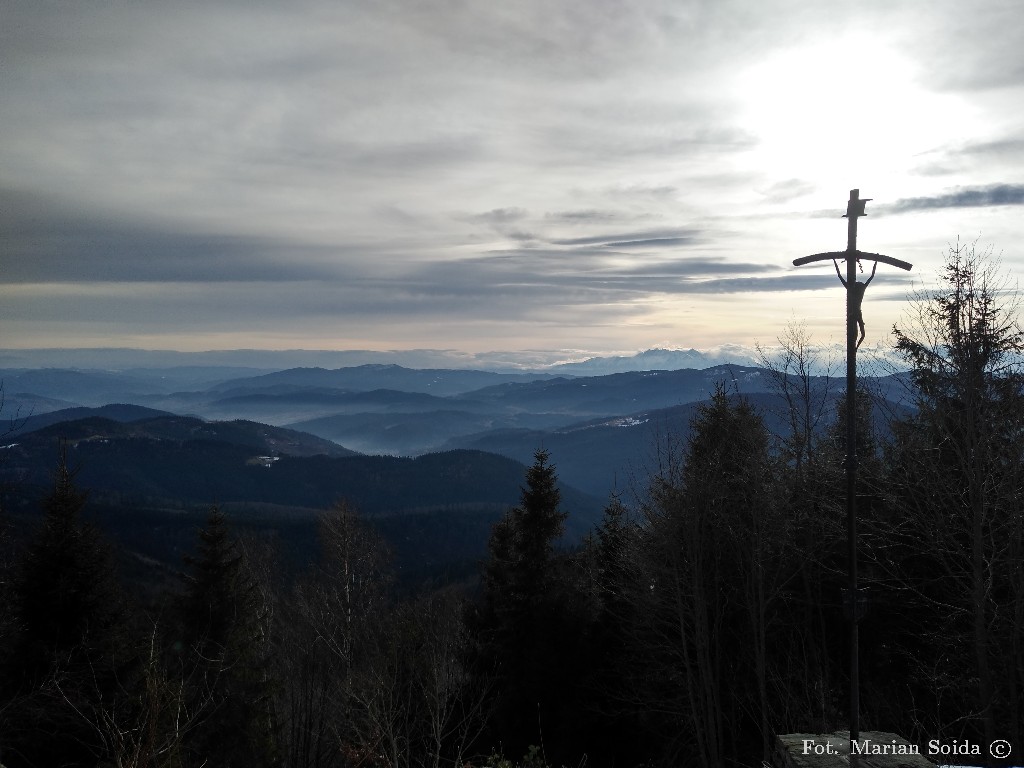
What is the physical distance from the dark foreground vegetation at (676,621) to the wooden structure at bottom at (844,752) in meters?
3.42

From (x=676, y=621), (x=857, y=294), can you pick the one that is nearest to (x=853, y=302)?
(x=857, y=294)

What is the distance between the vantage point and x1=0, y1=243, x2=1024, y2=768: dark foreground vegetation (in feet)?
42.2

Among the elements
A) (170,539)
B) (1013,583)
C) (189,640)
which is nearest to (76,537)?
(189,640)

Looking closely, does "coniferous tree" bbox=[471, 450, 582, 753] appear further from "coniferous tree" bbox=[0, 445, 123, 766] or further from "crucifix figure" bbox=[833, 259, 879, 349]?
"crucifix figure" bbox=[833, 259, 879, 349]

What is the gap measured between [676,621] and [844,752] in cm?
953

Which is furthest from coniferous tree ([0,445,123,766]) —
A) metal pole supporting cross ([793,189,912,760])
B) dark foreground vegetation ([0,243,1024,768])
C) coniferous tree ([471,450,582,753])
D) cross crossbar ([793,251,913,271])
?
cross crossbar ([793,251,913,271])

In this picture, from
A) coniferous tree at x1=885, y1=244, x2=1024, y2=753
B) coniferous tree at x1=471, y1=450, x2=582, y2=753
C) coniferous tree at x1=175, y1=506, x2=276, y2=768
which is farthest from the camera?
coniferous tree at x1=471, y1=450, x2=582, y2=753

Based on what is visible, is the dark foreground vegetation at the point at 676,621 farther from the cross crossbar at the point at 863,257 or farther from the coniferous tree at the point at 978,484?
the cross crossbar at the point at 863,257

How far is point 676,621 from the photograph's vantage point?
735 inches

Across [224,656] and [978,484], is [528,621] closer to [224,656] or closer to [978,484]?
[224,656]

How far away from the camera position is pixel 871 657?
682 inches

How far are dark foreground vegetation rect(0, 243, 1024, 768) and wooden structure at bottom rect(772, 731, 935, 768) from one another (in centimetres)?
342

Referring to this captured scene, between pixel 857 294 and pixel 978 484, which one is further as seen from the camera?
pixel 978 484

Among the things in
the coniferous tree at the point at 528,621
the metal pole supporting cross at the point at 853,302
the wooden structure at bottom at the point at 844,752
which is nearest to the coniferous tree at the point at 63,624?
the coniferous tree at the point at 528,621
